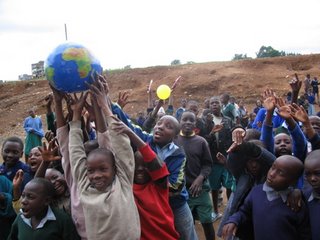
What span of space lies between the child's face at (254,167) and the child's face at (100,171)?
1.13 metres

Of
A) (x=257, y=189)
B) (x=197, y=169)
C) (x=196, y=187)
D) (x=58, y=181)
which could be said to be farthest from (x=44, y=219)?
(x=197, y=169)

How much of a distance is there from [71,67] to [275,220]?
1.59 m

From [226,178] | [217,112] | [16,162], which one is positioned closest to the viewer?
[16,162]

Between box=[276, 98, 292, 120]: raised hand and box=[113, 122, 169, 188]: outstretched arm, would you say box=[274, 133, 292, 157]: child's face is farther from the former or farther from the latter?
box=[113, 122, 169, 188]: outstretched arm

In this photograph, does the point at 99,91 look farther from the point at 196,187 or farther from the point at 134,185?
the point at 196,187

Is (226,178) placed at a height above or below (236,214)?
below

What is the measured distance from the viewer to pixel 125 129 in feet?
7.84

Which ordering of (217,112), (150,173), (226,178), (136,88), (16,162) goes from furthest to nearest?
(136,88) → (217,112) → (226,178) → (16,162) → (150,173)

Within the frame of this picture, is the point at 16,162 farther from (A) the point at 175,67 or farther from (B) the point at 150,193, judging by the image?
(A) the point at 175,67

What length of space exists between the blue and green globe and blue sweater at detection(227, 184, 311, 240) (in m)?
1.37

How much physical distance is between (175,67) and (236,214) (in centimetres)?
2323

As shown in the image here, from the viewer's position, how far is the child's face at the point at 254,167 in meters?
2.93

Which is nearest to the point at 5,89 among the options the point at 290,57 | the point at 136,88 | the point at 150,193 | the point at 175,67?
the point at 136,88

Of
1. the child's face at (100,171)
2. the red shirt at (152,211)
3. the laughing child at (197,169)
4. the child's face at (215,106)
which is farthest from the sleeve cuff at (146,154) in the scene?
the child's face at (215,106)
